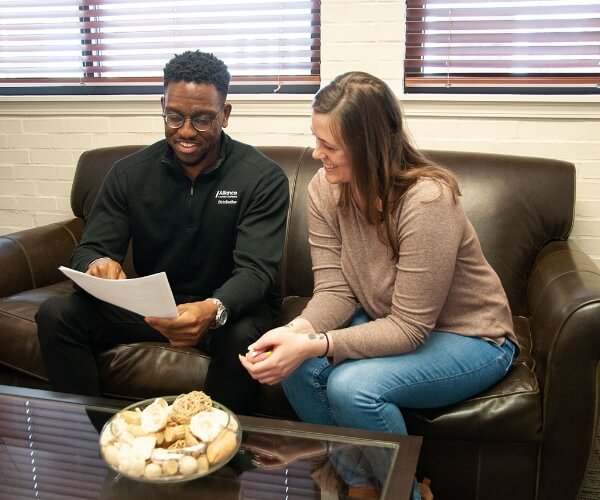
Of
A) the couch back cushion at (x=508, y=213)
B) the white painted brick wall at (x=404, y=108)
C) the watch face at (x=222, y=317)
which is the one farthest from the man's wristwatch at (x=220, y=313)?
the white painted brick wall at (x=404, y=108)

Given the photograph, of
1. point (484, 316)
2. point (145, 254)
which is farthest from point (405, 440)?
point (145, 254)

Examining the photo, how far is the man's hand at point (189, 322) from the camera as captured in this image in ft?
5.34

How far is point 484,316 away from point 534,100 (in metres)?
1.05

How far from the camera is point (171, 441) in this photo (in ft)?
3.77

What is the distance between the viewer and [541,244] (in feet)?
6.97

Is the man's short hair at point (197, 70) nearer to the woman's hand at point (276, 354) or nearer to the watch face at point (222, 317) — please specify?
the watch face at point (222, 317)

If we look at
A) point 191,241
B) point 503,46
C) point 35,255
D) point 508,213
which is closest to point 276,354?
point 191,241

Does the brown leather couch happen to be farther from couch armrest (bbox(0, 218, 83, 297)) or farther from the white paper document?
the white paper document

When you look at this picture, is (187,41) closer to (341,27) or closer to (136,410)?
(341,27)

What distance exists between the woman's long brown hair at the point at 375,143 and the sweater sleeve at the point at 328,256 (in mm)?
130

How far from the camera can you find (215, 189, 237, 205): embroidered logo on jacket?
191 cm

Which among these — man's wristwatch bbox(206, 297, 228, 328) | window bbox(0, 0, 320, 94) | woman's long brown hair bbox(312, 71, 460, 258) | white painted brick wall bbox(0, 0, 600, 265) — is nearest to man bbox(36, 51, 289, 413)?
man's wristwatch bbox(206, 297, 228, 328)

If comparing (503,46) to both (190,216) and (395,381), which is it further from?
(395,381)

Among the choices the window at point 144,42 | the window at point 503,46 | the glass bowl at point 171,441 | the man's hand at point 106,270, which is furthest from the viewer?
the window at point 144,42
